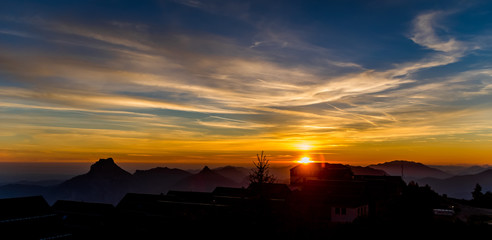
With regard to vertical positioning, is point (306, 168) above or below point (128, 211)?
above

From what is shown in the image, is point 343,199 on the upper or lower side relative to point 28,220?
upper

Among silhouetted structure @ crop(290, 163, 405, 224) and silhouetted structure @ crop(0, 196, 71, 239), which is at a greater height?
silhouetted structure @ crop(290, 163, 405, 224)

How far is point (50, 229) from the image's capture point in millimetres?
64812

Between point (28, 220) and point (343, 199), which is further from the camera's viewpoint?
point (343, 199)

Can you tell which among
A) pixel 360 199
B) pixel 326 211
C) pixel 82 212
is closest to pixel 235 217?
pixel 326 211

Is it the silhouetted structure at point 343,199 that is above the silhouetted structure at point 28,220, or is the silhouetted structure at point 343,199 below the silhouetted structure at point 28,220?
above

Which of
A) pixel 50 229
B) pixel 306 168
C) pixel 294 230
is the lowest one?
pixel 50 229

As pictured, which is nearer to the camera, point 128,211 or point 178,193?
point 128,211

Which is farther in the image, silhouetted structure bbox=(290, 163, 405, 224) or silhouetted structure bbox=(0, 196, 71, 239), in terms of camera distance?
silhouetted structure bbox=(290, 163, 405, 224)

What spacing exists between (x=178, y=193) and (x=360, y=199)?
51313 mm

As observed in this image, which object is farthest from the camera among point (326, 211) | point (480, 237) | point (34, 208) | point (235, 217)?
point (34, 208)

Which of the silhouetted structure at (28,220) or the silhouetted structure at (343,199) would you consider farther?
the silhouetted structure at (343,199)

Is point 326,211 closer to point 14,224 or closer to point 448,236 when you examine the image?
point 448,236

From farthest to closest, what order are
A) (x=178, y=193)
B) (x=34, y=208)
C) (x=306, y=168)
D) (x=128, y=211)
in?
(x=306, y=168) → (x=178, y=193) → (x=128, y=211) → (x=34, y=208)
